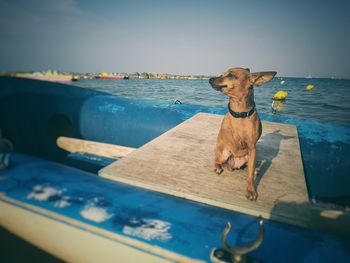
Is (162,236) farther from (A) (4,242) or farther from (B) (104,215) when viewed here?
(A) (4,242)

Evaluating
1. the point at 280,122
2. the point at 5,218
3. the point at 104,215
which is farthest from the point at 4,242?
the point at 280,122

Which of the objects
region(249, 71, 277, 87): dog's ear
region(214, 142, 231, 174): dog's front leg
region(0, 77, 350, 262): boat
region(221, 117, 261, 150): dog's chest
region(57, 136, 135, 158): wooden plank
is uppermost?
region(249, 71, 277, 87): dog's ear

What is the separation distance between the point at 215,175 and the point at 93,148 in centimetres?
305

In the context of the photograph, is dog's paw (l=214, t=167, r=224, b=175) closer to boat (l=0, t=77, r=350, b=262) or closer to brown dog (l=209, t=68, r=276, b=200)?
brown dog (l=209, t=68, r=276, b=200)

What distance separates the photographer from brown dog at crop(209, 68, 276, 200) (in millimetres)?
2174

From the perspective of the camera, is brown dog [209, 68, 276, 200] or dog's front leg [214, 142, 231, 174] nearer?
brown dog [209, 68, 276, 200]

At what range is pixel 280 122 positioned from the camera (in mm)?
5156

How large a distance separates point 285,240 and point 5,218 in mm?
2568

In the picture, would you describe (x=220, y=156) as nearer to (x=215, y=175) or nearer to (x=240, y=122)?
(x=215, y=175)

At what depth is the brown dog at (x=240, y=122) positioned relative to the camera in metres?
2.17

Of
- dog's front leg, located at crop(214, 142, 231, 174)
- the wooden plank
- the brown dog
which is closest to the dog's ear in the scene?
the brown dog

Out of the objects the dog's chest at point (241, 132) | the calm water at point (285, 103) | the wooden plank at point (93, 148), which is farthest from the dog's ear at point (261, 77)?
the calm water at point (285, 103)

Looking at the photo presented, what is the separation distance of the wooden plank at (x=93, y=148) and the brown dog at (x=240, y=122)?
228 cm

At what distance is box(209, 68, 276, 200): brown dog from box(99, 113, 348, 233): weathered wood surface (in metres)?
0.19
